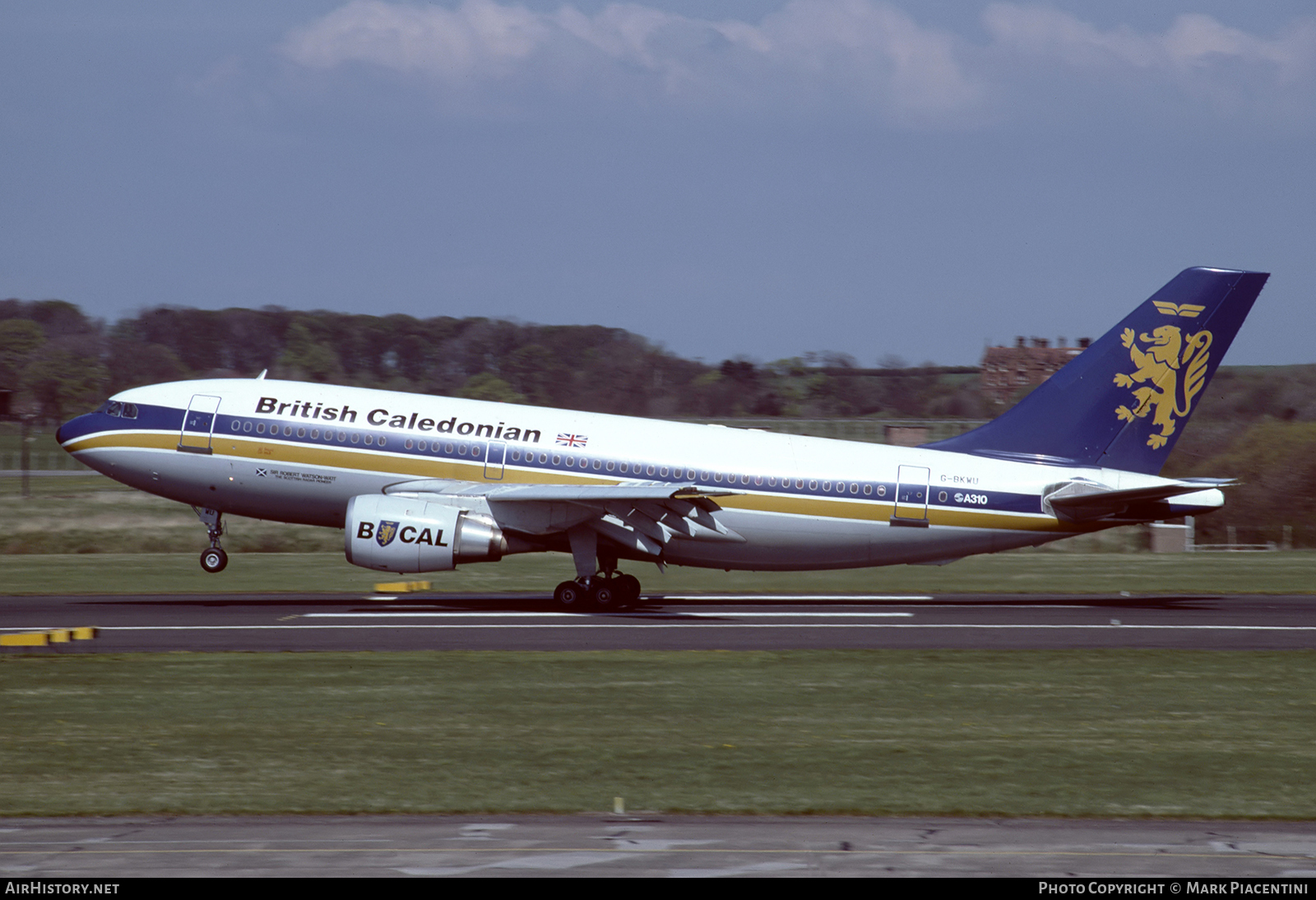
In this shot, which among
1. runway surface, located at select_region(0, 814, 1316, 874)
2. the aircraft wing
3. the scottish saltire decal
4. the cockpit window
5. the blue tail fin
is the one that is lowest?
runway surface, located at select_region(0, 814, 1316, 874)

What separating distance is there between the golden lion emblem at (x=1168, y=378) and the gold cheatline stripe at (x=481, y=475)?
2.93m

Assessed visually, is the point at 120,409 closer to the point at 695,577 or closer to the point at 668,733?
the point at 695,577

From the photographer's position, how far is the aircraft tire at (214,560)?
30.3m

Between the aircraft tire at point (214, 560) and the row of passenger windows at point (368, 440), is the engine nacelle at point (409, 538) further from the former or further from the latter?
the aircraft tire at point (214, 560)

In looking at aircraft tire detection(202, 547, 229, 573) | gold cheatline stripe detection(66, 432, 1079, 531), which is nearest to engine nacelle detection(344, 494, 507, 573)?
gold cheatline stripe detection(66, 432, 1079, 531)

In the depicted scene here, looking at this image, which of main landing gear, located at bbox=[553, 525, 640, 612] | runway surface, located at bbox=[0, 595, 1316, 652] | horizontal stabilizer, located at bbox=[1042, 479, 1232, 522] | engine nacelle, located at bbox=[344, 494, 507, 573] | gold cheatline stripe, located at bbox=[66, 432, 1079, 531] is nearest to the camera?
runway surface, located at bbox=[0, 595, 1316, 652]

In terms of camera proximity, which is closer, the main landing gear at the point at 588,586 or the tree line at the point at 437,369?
the main landing gear at the point at 588,586

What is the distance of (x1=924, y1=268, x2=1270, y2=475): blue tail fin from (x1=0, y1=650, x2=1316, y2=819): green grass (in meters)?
9.10

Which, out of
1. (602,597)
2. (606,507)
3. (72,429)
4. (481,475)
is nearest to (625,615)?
(602,597)

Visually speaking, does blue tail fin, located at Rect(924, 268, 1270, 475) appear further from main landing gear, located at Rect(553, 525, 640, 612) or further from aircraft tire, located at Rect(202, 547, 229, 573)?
aircraft tire, located at Rect(202, 547, 229, 573)

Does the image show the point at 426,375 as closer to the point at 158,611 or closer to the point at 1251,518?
the point at 1251,518

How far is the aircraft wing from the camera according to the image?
2805cm

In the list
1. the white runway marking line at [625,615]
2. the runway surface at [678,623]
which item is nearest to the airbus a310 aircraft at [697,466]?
the white runway marking line at [625,615]

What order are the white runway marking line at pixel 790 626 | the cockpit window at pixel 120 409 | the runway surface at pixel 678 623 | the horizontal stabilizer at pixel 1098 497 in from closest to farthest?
the runway surface at pixel 678 623, the white runway marking line at pixel 790 626, the horizontal stabilizer at pixel 1098 497, the cockpit window at pixel 120 409
